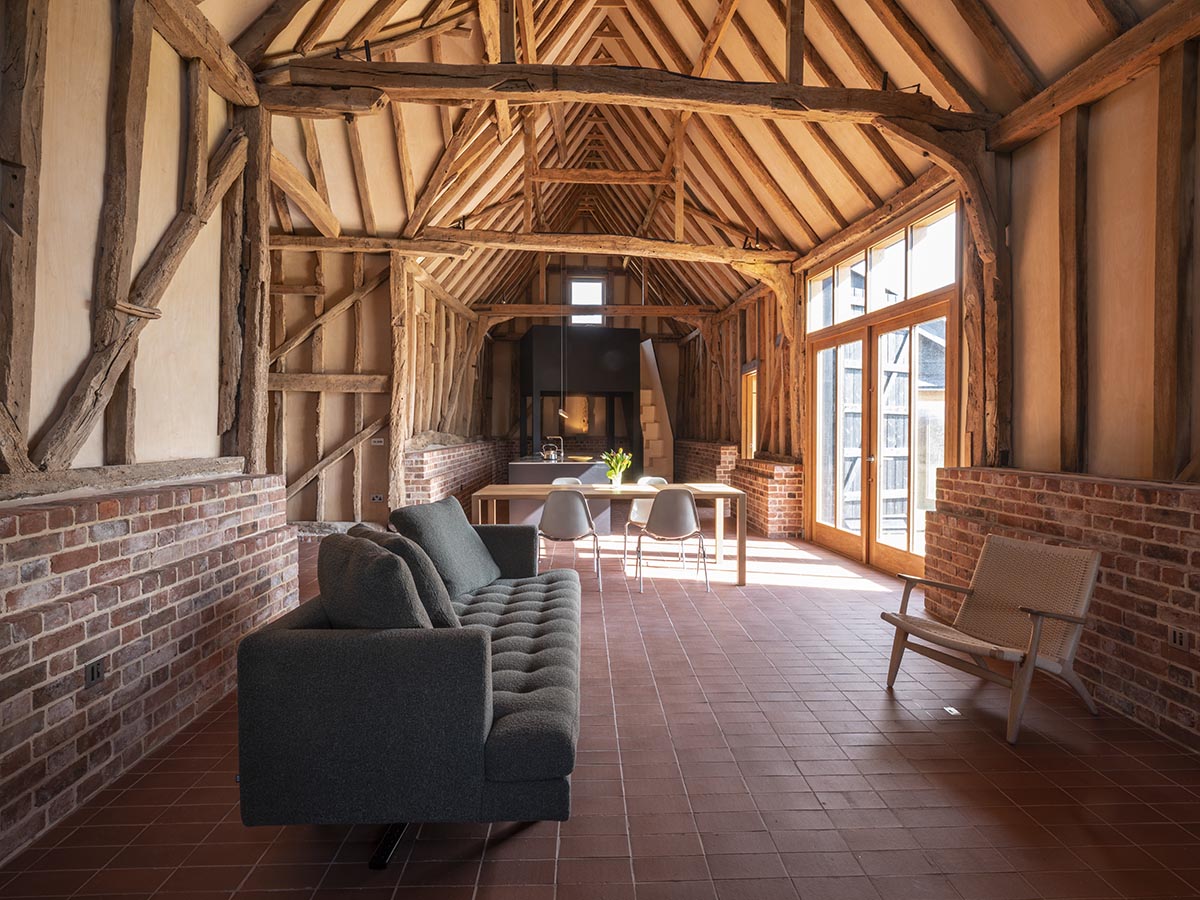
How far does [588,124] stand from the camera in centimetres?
1030

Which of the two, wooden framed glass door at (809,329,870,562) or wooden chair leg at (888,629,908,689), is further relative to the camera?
wooden framed glass door at (809,329,870,562)

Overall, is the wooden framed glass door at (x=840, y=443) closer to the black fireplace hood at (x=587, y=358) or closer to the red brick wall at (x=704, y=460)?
the red brick wall at (x=704, y=460)

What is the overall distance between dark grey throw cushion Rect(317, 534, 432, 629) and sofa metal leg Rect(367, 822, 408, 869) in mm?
634

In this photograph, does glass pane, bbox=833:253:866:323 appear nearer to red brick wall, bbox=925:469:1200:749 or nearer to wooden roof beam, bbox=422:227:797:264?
wooden roof beam, bbox=422:227:797:264

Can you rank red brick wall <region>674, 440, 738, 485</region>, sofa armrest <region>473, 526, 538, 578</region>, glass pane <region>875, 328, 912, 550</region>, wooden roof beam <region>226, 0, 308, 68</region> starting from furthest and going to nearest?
red brick wall <region>674, 440, 738, 485</region>
glass pane <region>875, 328, 912, 550</region>
sofa armrest <region>473, 526, 538, 578</region>
wooden roof beam <region>226, 0, 308, 68</region>

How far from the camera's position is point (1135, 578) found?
3.36 meters

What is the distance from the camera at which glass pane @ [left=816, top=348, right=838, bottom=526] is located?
26.2ft

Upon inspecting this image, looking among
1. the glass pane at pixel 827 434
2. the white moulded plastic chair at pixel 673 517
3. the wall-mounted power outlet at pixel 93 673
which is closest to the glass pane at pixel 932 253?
the glass pane at pixel 827 434

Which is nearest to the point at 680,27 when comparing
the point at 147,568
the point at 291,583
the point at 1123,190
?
the point at 1123,190

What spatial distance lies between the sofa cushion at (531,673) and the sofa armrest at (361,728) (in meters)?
0.10

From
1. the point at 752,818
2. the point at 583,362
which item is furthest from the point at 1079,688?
the point at 583,362

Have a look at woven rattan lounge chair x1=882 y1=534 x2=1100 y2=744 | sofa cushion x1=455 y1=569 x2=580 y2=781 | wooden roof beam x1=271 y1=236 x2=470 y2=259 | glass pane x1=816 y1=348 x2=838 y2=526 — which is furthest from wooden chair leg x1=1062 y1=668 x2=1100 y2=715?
wooden roof beam x1=271 y1=236 x2=470 y2=259

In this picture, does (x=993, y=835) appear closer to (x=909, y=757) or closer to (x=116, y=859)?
(x=909, y=757)

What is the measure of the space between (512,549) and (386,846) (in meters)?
2.22
